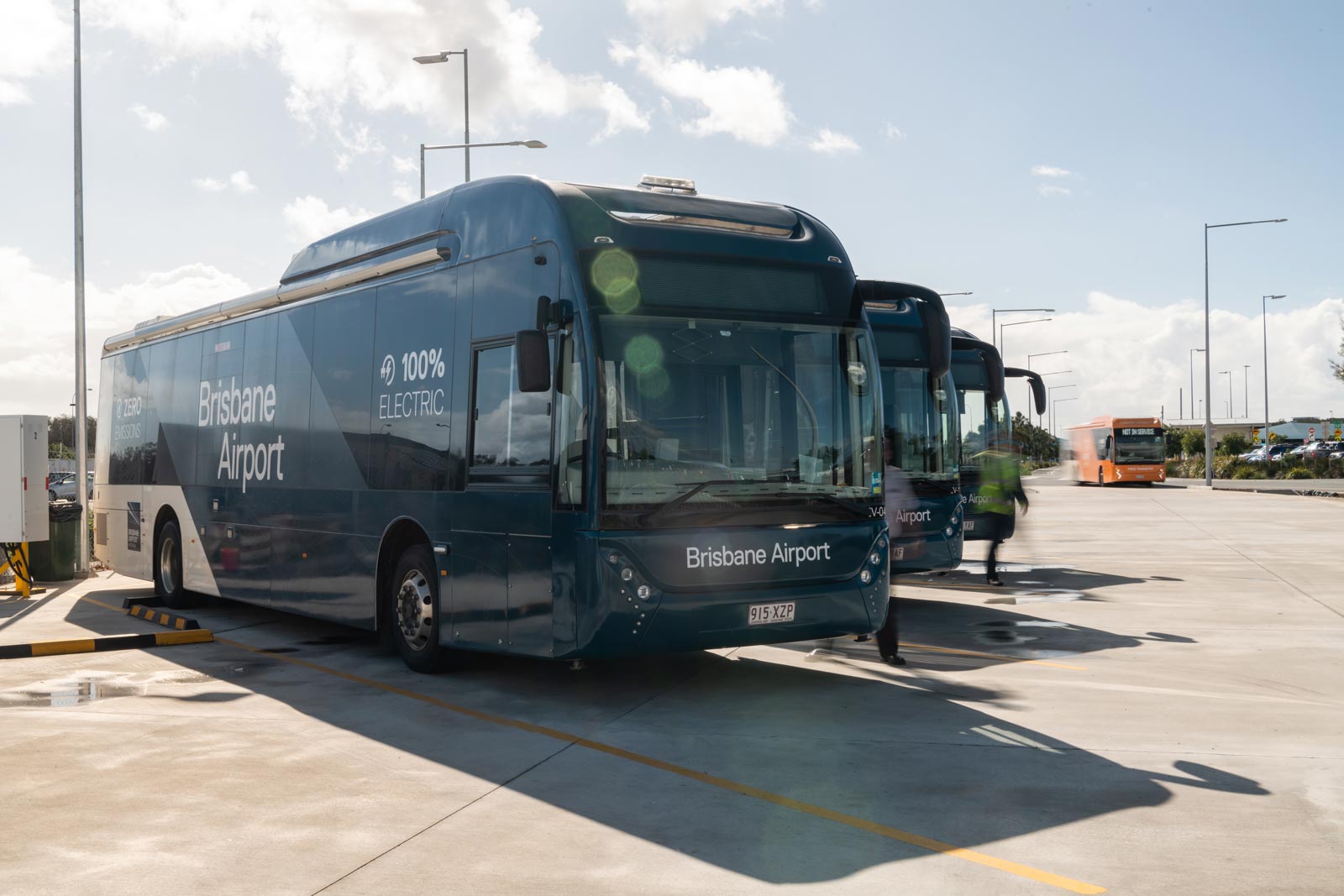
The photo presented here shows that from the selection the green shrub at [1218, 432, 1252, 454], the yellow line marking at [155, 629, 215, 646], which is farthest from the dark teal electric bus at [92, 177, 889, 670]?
the green shrub at [1218, 432, 1252, 454]

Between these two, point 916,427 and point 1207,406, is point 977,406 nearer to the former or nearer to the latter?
point 916,427

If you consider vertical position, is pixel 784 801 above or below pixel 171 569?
below

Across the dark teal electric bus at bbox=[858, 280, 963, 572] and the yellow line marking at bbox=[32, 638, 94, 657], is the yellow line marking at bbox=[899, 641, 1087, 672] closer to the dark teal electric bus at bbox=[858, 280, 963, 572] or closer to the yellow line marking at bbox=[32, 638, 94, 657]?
the dark teal electric bus at bbox=[858, 280, 963, 572]

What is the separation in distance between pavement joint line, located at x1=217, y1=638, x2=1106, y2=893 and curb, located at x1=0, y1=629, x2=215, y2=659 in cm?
353

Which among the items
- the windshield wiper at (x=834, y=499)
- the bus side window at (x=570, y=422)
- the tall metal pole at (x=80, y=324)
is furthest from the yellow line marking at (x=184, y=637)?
the tall metal pole at (x=80, y=324)

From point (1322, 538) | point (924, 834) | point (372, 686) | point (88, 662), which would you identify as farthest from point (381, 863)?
point (1322, 538)

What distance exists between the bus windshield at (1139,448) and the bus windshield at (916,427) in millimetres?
46767

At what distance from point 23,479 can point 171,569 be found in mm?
3214

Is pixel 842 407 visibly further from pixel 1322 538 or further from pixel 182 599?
pixel 1322 538

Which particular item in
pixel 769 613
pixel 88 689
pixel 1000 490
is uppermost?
pixel 1000 490

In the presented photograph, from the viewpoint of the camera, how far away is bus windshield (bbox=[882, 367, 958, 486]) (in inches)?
597

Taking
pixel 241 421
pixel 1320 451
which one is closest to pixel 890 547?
pixel 241 421

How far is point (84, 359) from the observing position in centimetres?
2123

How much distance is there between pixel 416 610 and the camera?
33.6 ft
